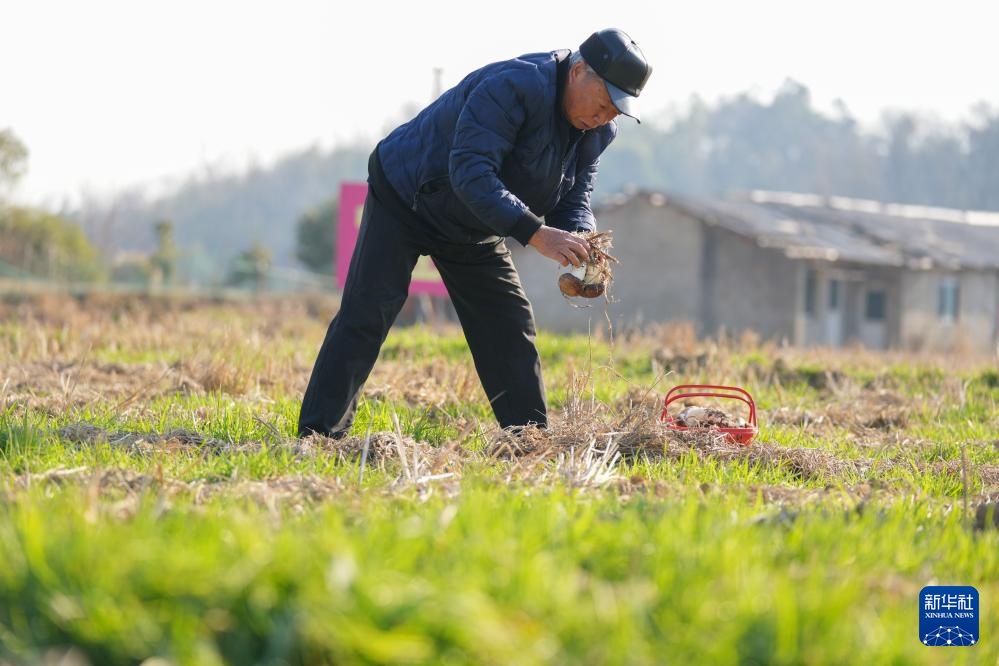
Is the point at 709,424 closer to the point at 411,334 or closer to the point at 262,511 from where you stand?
the point at 262,511

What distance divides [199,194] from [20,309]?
121 meters

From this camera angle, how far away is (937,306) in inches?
1543

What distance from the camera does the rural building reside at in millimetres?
34812

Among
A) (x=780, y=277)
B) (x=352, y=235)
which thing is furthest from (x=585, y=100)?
(x=780, y=277)

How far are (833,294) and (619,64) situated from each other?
110 feet

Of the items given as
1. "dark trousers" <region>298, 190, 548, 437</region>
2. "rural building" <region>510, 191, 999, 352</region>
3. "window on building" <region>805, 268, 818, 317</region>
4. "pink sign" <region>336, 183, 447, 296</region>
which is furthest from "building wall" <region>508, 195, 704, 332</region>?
"dark trousers" <region>298, 190, 548, 437</region>

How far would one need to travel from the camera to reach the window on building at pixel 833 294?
3684 centimetres

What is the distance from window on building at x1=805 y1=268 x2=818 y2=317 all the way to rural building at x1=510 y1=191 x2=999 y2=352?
30 millimetres

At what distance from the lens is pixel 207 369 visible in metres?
7.64

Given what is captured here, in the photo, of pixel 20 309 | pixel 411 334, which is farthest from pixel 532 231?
pixel 20 309

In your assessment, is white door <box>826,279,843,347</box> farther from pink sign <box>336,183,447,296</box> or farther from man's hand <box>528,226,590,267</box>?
man's hand <box>528,226,590,267</box>

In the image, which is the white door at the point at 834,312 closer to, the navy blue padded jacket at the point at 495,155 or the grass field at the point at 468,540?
the grass field at the point at 468,540

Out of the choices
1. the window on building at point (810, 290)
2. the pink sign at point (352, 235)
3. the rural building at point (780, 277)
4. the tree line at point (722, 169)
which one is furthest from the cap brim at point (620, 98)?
the tree line at point (722, 169)

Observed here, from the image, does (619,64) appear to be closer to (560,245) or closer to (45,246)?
(560,245)
